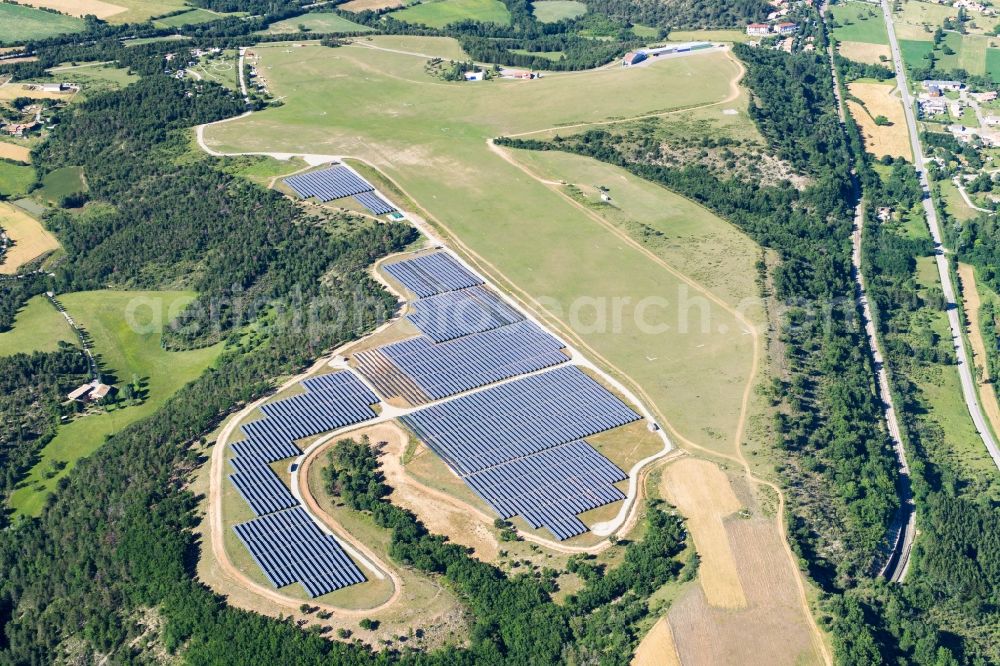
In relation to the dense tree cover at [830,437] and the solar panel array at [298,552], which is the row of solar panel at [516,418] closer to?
the solar panel array at [298,552]

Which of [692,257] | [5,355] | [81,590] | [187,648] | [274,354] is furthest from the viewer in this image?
[692,257]

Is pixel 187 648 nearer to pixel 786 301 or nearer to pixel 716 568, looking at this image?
pixel 716 568

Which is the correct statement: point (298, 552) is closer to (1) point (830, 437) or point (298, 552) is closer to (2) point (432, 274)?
(2) point (432, 274)

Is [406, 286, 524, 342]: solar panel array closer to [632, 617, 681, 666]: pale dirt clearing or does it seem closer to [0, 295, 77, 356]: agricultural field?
[0, 295, 77, 356]: agricultural field

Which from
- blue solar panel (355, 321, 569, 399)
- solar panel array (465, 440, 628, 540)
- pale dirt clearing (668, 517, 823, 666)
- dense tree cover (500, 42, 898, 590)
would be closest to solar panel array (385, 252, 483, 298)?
blue solar panel (355, 321, 569, 399)

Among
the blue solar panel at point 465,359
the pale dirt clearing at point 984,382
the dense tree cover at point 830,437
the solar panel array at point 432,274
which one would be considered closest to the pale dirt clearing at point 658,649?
the dense tree cover at point 830,437

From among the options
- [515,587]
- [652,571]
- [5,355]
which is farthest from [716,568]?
[5,355]
